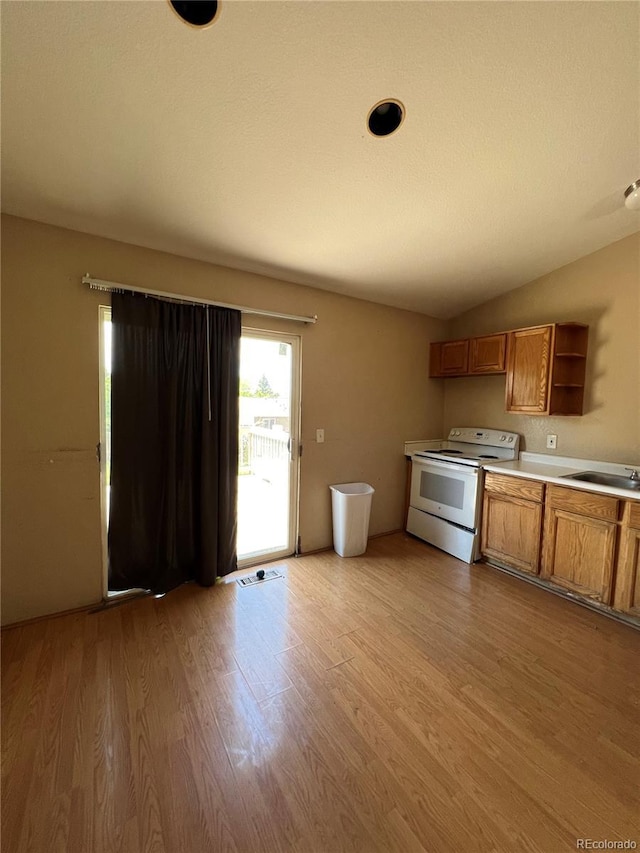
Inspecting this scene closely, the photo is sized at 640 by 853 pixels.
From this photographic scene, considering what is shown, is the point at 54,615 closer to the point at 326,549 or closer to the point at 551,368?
the point at 326,549

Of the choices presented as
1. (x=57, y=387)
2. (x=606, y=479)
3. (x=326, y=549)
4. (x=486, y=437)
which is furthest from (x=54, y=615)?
(x=606, y=479)

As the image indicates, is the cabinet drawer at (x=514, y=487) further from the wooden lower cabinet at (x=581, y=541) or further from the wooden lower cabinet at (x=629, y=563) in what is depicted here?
the wooden lower cabinet at (x=629, y=563)

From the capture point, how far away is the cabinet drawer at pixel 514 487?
257 cm

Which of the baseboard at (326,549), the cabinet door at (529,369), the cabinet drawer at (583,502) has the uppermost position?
the cabinet door at (529,369)

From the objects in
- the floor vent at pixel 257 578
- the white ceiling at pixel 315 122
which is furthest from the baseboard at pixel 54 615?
the white ceiling at pixel 315 122

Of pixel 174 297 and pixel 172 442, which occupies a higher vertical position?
pixel 174 297

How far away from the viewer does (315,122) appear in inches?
57.6

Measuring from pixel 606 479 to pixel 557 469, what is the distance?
0.32 meters

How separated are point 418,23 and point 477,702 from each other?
9.16 ft

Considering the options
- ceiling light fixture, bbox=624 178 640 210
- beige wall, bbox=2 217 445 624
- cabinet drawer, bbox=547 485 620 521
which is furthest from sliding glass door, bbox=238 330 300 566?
ceiling light fixture, bbox=624 178 640 210

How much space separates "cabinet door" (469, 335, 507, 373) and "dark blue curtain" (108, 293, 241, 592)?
2324 mm

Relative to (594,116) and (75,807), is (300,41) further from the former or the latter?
(75,807)


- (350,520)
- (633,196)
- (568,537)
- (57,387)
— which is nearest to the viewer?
(633,196)

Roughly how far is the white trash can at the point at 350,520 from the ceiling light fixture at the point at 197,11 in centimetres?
277
